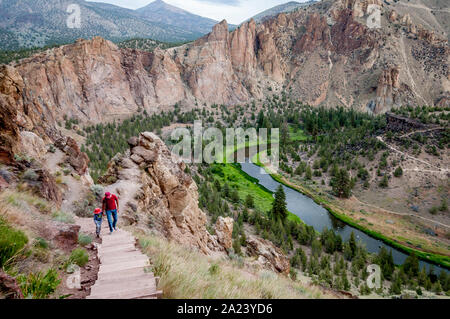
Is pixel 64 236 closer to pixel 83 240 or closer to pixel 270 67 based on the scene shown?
pixel 83 240

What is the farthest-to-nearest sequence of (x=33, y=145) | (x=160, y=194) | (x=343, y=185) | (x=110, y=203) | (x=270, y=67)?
(x=270, y=67) < (x=343, y=185) < (x=160, y=194) < (x=33, y=145) < (x=110, y=203)

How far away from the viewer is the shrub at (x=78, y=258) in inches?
225

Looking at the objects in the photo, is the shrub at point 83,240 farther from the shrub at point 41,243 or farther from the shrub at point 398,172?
the shrub at point 398,172

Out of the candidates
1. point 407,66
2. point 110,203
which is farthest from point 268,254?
point 407,66

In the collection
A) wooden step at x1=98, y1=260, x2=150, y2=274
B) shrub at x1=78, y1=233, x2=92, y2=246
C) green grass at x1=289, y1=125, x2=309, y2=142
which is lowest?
green grass at x1=289, y1=125, x2=309, y2=142

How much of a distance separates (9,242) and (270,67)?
125061 mm

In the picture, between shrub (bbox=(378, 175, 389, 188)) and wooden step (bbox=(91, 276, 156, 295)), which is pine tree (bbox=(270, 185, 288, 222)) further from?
wooden step (bbox=(91, 276, 156, 295))

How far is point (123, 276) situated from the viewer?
524cm

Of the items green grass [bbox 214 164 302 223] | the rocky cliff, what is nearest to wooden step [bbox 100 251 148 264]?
green grass [bbox 214 164 302 223]

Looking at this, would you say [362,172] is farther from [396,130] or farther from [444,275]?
[444,275]

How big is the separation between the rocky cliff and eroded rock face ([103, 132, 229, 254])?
5681 centimetres

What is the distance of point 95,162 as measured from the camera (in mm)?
51250

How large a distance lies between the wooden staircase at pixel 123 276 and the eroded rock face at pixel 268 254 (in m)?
12.9

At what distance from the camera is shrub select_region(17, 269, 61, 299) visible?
4.08 m
